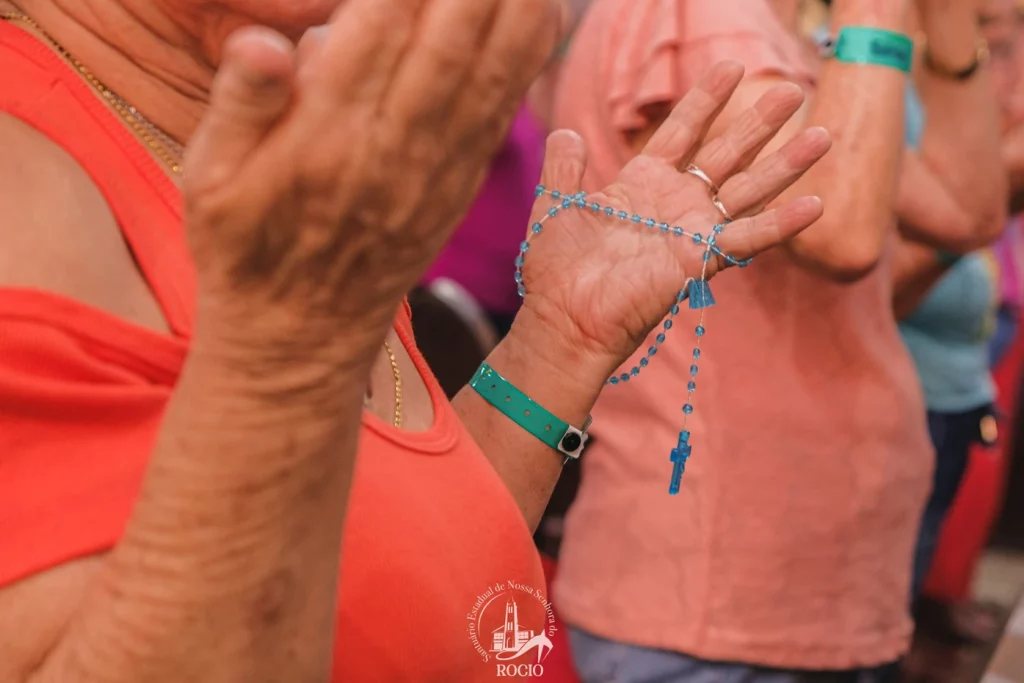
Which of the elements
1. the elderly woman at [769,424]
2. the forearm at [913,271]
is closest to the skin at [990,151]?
the forearm at [913,271]

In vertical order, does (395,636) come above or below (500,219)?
below

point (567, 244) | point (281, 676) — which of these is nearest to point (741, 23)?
point (567, 244)

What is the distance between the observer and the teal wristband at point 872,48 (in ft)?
2.98

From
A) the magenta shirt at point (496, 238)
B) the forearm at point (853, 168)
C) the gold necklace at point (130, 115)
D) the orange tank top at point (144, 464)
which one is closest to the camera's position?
the orange tank top at point (144, 464)

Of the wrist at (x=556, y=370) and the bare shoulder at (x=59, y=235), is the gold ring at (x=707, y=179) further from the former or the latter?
the bare shoulder at (x=59, y=235)

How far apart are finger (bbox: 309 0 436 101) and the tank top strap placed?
7.1 inches

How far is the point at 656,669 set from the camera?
102 cm

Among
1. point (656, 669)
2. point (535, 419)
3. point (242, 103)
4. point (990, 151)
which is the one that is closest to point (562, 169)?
point (535, 419)

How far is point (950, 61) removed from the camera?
3.88 ft

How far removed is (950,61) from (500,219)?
2.92 ft

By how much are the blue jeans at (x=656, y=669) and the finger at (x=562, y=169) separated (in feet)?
1.64

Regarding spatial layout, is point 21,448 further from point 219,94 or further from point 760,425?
point 760,425

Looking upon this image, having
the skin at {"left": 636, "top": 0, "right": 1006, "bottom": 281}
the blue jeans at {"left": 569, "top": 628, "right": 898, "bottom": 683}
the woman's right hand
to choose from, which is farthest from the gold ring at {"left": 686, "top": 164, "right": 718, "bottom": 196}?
the blue jeans at {"left": 569, "top": 628, "right": 898, "bottom": 683}

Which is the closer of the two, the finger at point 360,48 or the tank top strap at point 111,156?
the finger at point 360,48
